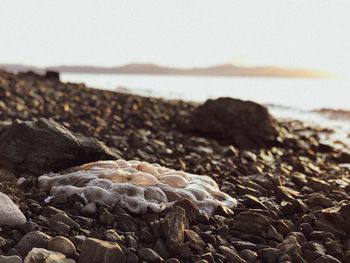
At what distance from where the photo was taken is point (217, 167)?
8430mm

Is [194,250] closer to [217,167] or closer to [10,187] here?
[10,187]

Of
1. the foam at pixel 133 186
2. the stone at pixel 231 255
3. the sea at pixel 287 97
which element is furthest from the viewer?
the sea at pixel 287 97

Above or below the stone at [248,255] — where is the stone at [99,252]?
above

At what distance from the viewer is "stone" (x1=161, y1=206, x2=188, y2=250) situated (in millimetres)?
4594

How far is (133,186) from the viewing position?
5652 mm

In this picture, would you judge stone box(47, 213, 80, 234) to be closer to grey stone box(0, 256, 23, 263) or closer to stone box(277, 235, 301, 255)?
grey stone box(0, 256, 23, 263)

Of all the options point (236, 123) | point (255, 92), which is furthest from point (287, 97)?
point (236, 123)

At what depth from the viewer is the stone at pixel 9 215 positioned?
14.8ft

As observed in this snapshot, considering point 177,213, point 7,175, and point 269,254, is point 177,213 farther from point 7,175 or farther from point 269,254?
point 7,175

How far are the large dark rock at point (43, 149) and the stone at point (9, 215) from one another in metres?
1.78

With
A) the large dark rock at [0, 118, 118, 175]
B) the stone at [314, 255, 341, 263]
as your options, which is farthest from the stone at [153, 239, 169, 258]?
the large dark rock at [0, 118, 118, 175]

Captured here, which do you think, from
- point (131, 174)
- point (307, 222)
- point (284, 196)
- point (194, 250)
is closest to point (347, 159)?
point (284, 196)

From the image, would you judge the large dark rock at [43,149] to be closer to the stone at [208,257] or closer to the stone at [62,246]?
the stone at [62,246]

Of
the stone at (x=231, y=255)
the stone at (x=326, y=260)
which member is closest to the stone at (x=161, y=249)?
the stone at (x=231, y=255)
